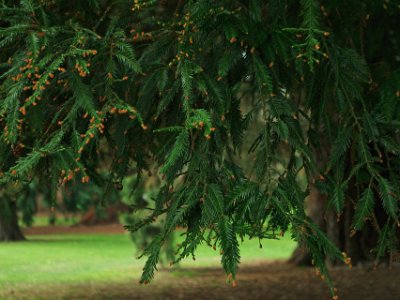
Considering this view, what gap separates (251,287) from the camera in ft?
41.4

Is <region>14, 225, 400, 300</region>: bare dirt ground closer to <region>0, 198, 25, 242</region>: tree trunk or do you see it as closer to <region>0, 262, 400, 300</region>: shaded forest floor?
<region>0, 262, 400, 300</region>: shaded forest floor

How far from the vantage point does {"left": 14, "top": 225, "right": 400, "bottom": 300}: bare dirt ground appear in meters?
11.5

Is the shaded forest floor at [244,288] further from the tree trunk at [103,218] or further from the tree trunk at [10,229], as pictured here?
the tree trunk at [103,218]

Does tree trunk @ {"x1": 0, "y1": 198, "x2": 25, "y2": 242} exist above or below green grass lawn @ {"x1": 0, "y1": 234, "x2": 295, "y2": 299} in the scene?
above

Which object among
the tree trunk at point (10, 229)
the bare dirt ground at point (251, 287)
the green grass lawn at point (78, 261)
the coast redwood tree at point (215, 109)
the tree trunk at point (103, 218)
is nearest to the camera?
the coast redwood tree at point (215, 109)

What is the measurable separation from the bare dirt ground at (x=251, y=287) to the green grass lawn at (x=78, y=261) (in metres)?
0.87

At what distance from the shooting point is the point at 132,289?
41.3 ft

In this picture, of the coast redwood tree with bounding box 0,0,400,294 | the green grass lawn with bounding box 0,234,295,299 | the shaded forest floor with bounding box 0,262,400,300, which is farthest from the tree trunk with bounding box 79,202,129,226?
the coast redwood tree with bounding box 0,0,400,294

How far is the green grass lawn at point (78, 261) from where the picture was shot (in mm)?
14461

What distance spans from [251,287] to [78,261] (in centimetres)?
767

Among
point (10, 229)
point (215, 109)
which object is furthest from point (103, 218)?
point (215, 109)

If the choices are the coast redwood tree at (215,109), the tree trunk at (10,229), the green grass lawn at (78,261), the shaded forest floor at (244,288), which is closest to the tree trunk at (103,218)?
the green grass lawn at (78,261)

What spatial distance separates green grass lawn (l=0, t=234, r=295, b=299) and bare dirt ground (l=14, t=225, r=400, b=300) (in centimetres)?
87

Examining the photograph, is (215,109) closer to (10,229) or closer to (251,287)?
(251,287)
